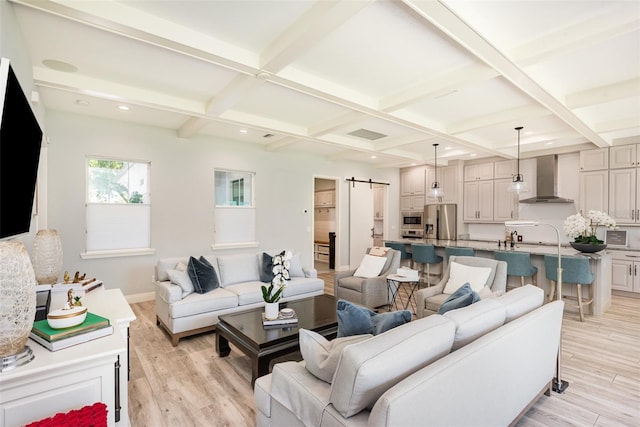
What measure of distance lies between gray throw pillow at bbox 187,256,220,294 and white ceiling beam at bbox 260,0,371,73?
2.33 m

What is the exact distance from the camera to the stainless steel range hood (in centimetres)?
629

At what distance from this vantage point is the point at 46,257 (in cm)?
255

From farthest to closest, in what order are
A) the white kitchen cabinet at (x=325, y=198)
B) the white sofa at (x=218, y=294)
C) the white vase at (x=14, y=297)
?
1. the white kitchen cabinet at (x=325, y=198)
2. the white sofa at (x=218, y=294)
3. the white vase at (x=14, y=297)

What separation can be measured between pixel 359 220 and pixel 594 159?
4.80 metres

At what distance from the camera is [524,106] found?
4.05 meters

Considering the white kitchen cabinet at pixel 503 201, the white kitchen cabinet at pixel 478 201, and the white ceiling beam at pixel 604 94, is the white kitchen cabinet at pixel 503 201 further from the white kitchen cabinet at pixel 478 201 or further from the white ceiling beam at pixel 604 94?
the white ceiling beam at pixel 604 94

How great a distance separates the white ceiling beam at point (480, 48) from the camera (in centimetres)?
201

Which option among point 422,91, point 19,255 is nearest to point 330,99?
point 422,91

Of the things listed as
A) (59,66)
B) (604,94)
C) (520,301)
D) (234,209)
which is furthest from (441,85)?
(234,209)

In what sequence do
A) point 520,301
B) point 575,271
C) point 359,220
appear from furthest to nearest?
point 359,220 → point 575,271 → point 520,301

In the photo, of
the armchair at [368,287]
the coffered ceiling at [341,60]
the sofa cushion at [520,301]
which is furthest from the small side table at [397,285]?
the coffered ceiling at [341,60]

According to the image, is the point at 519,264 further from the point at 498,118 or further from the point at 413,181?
the point at 413,181

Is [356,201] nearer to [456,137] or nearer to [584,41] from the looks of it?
[456,137]

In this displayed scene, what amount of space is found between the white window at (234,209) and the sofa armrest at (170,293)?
2.22 m
